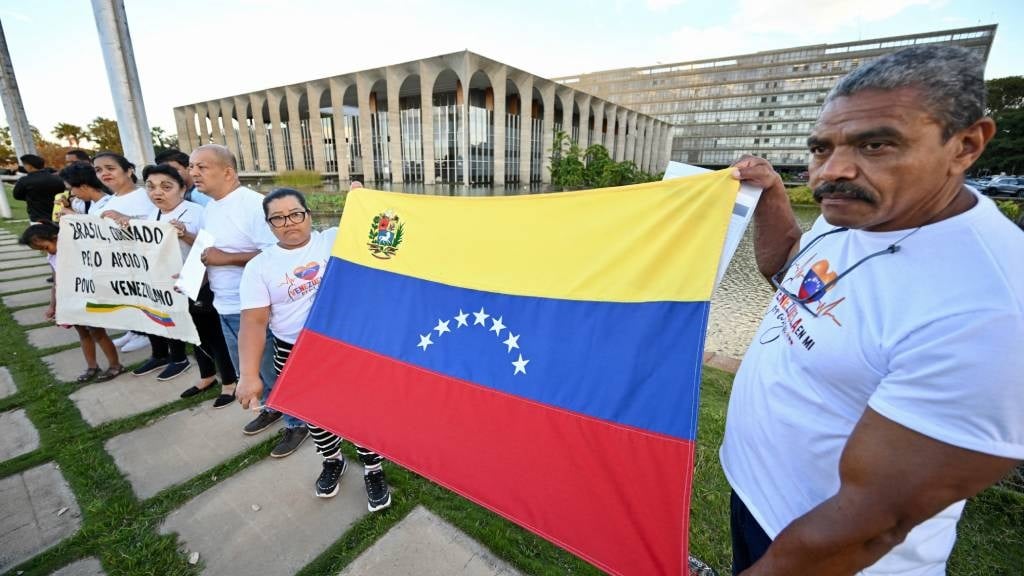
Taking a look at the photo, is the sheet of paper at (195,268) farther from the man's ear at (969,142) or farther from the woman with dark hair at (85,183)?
the man's ear at (969,142)

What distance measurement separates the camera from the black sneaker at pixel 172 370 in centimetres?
367

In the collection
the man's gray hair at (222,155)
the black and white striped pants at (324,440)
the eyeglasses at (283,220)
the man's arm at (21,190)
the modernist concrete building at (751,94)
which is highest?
the modernist concrete building at (751,94)

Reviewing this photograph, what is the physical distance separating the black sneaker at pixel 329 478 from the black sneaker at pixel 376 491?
0.70 feet

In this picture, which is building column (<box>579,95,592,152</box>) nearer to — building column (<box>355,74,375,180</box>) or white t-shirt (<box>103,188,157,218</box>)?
building column (<box>355,74,375,180</box>)

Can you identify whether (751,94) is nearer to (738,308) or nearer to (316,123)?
(316,123)

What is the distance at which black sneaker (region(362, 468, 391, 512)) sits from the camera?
2.27 metres

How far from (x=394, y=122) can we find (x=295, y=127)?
13.9 meters

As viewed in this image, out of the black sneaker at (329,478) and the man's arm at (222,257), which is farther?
the man's arm at (222,257)

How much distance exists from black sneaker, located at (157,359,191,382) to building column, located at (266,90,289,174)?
1577 inches

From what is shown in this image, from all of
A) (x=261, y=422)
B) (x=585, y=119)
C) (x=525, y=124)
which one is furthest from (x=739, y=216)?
(x=585, y=119)

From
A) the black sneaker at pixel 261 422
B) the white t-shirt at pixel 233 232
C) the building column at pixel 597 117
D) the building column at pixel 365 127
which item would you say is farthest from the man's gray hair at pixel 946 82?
the building column at pixel 597 117

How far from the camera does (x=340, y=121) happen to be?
33188 mm

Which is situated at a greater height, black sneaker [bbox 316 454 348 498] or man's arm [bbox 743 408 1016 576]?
man's arm [bbox 743 408 1016 576]

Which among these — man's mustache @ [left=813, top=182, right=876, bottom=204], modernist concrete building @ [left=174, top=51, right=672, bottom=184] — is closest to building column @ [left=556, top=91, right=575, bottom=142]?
modernist concrete building @ [left=174, top=51, right=672, bottom=184]
